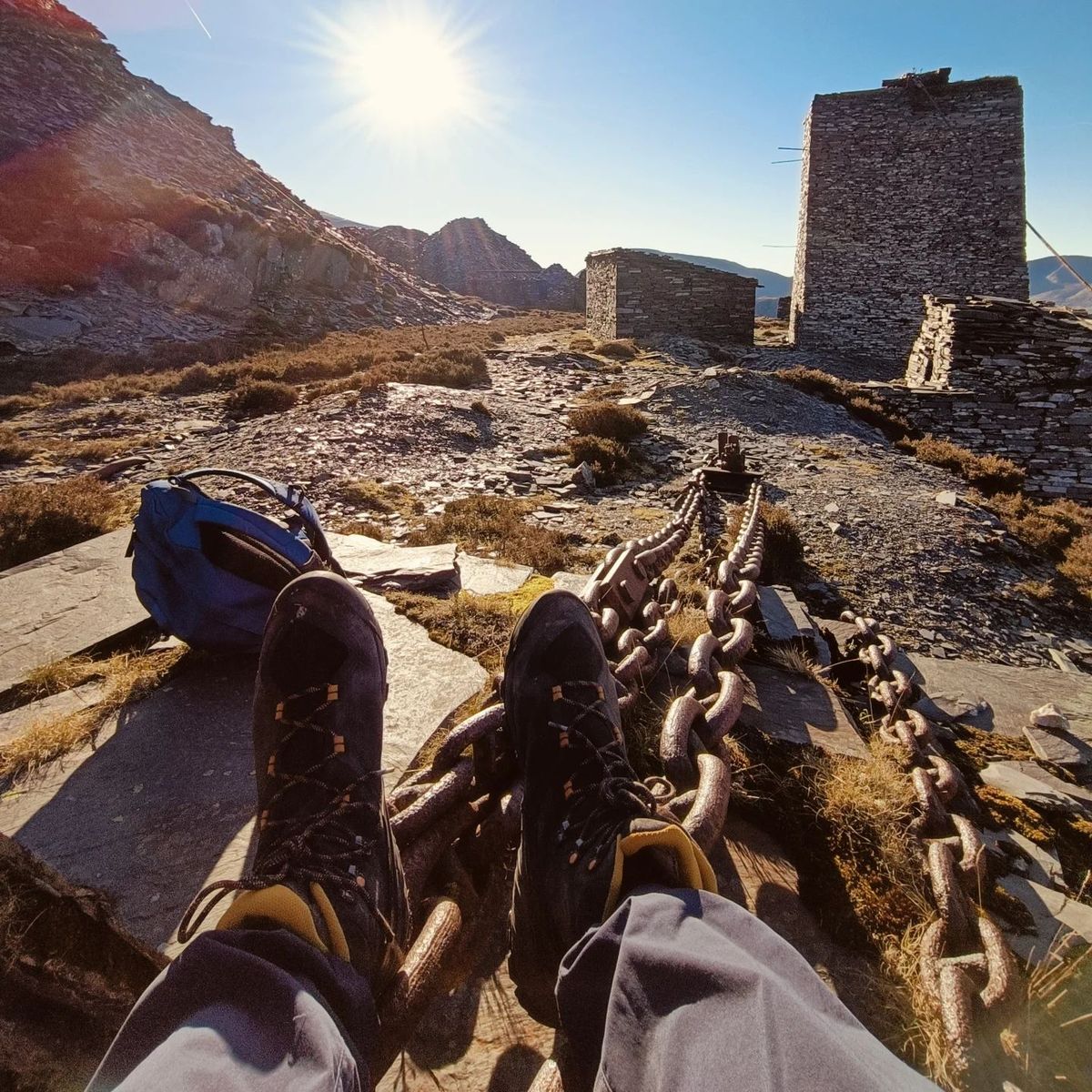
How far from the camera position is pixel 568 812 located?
5.13ft

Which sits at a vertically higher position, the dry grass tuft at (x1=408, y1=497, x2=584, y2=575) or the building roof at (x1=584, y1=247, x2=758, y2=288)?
the building roof at (x1=584, y1=247, x2=758, y2=288)

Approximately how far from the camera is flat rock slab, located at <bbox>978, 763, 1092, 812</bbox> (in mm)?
2391

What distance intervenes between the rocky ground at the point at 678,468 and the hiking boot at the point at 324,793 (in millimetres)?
3005

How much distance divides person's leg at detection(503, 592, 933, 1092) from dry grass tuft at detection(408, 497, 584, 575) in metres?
2.50

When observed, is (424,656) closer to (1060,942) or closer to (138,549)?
(138,549)

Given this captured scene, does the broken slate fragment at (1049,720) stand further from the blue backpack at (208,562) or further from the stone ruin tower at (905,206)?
the stone ruin tower at (905,206)

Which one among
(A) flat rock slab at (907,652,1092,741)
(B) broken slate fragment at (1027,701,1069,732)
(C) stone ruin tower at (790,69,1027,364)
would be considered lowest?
(A) flat rock slab at (907,652,1092,741)

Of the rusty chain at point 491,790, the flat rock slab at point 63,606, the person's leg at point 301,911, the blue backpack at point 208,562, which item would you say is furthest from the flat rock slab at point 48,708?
the rusty chain at point 491,790

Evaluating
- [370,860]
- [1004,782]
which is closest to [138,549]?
[370,860]

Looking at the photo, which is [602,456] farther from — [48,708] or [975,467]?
[48,708]

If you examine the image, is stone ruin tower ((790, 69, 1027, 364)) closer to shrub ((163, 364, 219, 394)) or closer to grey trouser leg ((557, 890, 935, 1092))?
shrub ((163, 364, 219, 394))

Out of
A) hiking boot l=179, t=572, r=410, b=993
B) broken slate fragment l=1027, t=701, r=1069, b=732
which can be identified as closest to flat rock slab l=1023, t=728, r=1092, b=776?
broken slate fragment l=1027, t=701, r=1069, b=732

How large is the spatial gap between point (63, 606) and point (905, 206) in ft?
77.7

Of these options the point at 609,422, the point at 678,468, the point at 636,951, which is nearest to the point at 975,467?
the point at 678,468
